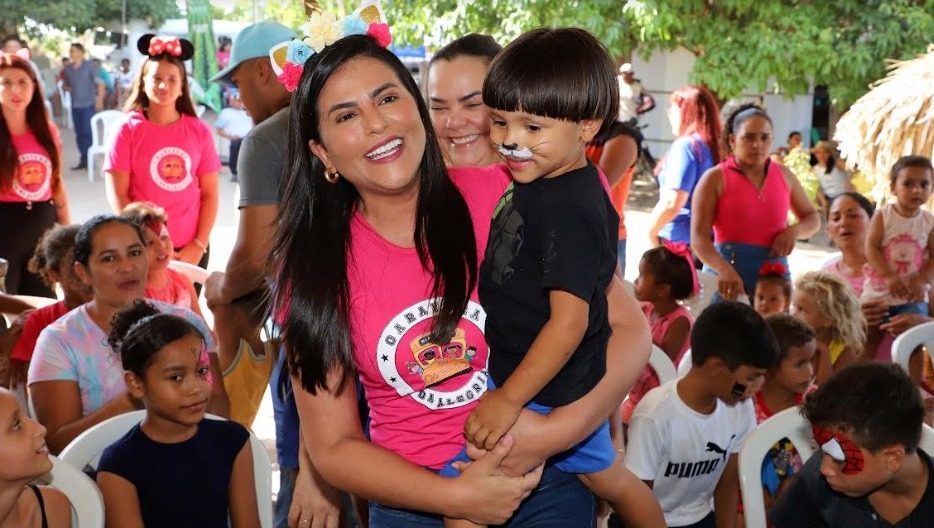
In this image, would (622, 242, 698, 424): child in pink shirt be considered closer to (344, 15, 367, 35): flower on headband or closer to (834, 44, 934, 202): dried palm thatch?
(834, 44, 934, 202): dried palm thatch

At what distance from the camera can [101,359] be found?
11.6ft

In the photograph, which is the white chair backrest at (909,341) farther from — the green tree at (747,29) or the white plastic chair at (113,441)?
the green tree at (747,29)

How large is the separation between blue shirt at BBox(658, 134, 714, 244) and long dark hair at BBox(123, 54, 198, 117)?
2.53 m

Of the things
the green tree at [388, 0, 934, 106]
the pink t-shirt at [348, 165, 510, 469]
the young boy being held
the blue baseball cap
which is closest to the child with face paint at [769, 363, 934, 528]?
the young boy being held

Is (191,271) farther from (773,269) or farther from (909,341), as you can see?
(909,341)

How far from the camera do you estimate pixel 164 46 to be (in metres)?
5.54

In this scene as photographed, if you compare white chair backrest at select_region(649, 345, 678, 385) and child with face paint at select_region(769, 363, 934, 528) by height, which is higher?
child with face paint at select_region(769, 363, 934, 528)

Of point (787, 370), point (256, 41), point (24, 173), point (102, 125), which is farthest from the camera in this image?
point (102, 125)

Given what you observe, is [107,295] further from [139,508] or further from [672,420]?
[672,420]

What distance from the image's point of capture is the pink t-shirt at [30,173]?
5.72m

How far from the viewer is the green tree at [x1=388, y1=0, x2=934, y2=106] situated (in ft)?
36.4

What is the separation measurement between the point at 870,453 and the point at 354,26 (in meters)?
1.57

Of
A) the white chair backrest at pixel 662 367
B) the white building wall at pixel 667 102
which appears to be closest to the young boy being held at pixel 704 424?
the white chair backrest at pixel 662 367

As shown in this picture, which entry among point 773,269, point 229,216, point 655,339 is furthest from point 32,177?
point 229,216
